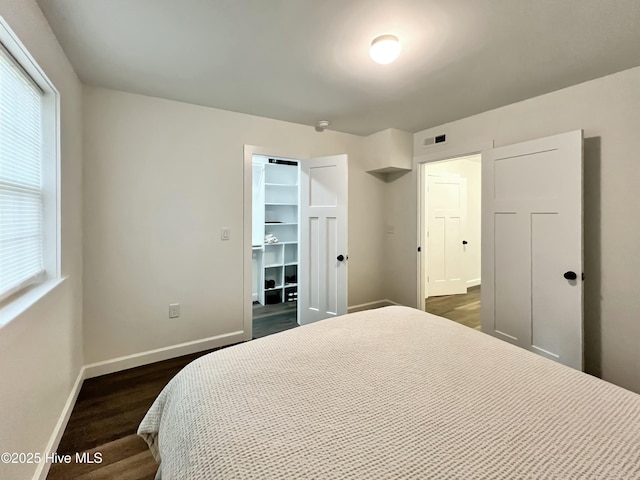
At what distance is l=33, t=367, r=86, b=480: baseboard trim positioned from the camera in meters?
1.37

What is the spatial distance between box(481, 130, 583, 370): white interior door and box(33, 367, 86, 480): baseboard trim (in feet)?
11.1

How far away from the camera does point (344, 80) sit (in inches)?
85.8

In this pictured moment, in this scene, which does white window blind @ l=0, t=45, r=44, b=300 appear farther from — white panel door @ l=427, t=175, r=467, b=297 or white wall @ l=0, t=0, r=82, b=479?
white panel door @ l=427, t=175, r=467, b=297

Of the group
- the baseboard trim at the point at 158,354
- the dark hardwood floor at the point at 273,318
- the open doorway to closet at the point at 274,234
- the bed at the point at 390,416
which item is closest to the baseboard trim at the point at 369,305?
the dark hardwood floor at the point at 273,318

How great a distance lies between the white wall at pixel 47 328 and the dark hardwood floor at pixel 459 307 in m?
3.79

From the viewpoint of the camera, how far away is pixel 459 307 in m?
4.11

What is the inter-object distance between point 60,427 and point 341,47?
2.86 meters

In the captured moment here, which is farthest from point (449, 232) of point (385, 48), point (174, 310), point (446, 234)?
point (174, 310)

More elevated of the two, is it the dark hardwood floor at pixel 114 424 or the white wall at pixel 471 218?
the white wall at pixel 471 218

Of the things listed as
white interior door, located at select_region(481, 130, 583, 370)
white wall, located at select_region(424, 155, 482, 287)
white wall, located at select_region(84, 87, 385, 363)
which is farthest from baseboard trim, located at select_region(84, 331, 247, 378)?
white wall, located at select_region(424, 155, 482, 287)

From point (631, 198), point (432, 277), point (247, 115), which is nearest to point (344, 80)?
point (247, 115)

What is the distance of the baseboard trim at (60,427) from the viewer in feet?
4.49

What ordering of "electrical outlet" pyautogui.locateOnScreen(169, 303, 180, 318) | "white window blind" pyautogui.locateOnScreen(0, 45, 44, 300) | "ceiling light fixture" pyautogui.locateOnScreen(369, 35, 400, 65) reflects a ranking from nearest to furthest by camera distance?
"white window blind" pyautogui.locateOnScreen(0, 45, 44, 300), "ceiling light fixture" pyautogui.locateOnScreen(369, 35, 400, 65), "electrical outlet" pyautogui.locateOnScreen(169, 303, 180, 318)

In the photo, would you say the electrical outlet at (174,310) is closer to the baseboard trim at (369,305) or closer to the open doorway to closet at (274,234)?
the open doorway to closet at (274,234)
